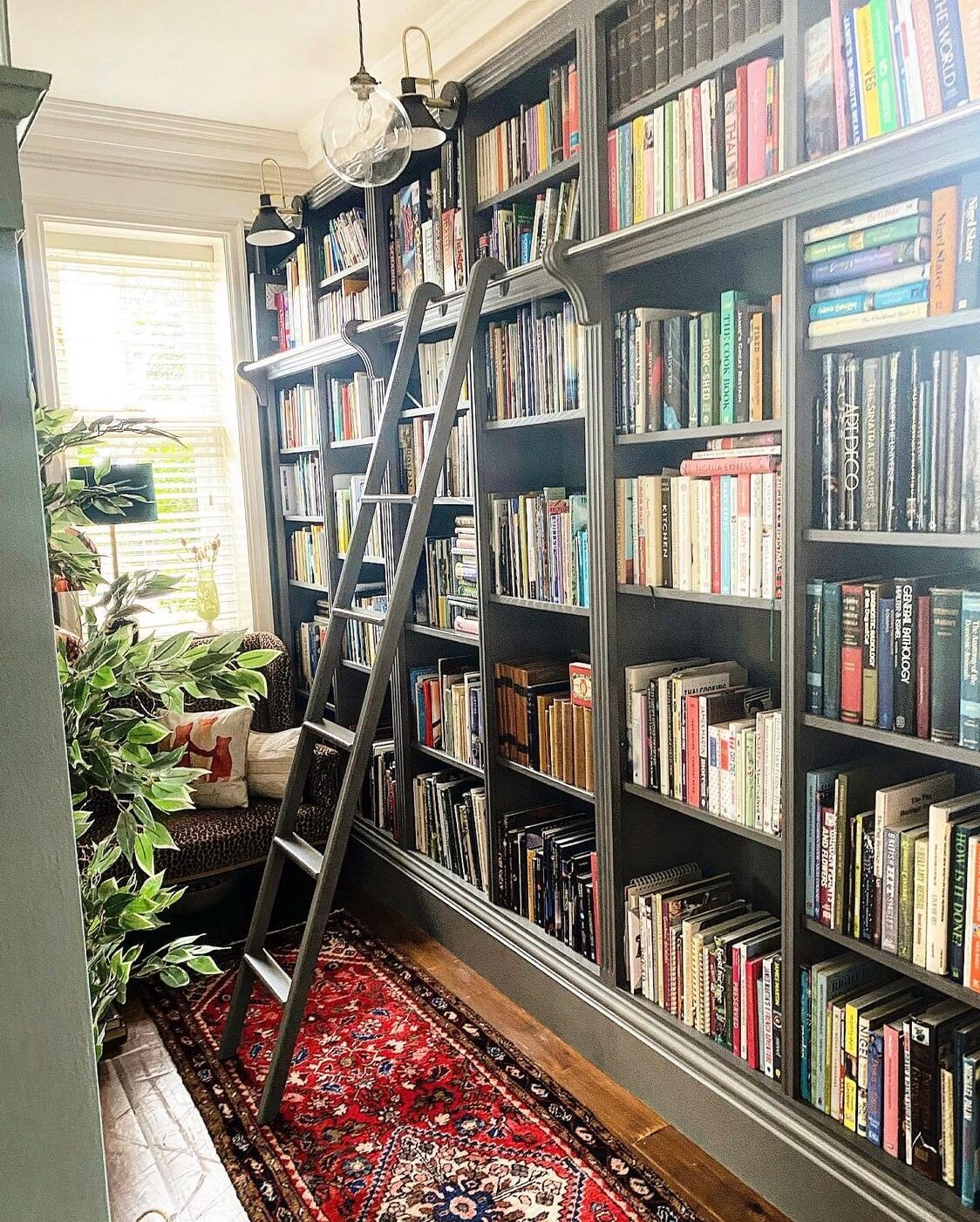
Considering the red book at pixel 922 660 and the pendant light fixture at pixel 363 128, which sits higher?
the pendant light fixture at pixel 363 128

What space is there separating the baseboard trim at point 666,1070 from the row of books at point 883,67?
5.87 ft

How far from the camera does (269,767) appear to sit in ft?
11.1

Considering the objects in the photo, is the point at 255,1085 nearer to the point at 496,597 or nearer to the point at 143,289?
the point at 496,597

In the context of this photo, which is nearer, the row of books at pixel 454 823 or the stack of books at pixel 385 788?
the row of books at pixel 454 823

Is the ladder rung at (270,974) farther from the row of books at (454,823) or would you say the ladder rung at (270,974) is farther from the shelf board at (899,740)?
the shelf board at (899,740)

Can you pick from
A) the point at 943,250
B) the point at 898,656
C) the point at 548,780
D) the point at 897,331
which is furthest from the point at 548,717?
the point at 943,250

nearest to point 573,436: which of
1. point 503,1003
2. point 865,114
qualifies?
point 865,114

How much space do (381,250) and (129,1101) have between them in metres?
2.59

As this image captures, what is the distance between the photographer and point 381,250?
3.24 m

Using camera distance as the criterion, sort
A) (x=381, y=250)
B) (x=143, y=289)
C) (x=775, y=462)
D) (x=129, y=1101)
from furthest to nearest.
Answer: (x=143, y=289) → (x=381, y=250) → (x=129, y=1101) → (x=775, y=462)

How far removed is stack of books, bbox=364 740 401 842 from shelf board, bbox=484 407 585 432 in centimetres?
129

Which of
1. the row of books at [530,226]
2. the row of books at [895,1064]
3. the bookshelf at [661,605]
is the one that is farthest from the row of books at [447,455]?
the row of books at [895,1064]

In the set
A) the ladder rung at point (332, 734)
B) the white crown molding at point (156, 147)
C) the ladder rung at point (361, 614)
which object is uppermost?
the white crown molding at point (156, 147)

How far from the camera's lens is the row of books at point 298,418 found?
3.81m
